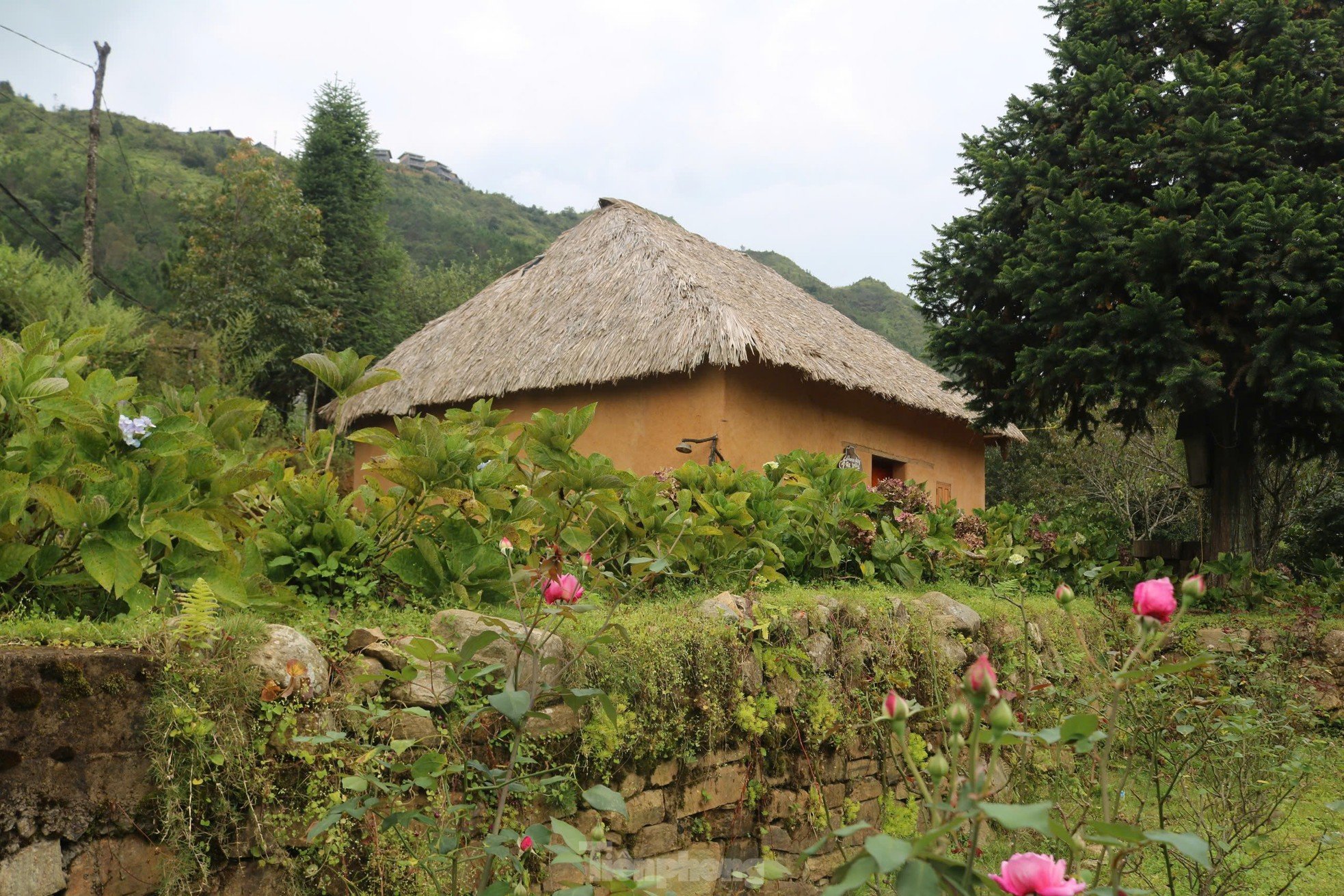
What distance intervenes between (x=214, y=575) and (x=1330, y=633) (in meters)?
6.84

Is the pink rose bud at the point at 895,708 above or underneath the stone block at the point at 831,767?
above

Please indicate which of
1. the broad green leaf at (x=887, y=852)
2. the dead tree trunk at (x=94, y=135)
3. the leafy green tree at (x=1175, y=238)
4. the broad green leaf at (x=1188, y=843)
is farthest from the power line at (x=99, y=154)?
the broad green leaf at (x=1188, y=843)

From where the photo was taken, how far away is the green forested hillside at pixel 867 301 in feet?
86.6

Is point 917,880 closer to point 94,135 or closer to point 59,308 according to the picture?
point 59,308

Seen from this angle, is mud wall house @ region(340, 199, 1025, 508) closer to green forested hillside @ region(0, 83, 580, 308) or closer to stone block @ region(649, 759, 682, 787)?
stone block @ region(649, 759, 682, 787)

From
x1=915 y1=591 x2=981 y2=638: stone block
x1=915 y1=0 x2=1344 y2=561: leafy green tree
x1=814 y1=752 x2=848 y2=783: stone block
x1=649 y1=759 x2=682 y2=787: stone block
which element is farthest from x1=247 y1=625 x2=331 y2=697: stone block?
x1=915 y1=0 x2=1344 y2=561: leafy green tree

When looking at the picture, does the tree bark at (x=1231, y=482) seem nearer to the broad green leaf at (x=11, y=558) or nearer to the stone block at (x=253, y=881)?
the stone block at (x=253, y=881)

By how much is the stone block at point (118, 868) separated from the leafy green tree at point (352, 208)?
1793cm

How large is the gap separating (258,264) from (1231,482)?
15.2 meters

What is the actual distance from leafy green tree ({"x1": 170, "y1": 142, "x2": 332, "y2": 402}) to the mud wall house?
622 centimetres

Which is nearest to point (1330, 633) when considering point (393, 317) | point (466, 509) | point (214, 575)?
point (466, 509)

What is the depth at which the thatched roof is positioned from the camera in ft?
24.5

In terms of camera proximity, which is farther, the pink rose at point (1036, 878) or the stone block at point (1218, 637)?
the stone block at point (1218, 637)

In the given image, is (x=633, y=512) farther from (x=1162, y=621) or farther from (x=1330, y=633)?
(x=1330, y=633)
